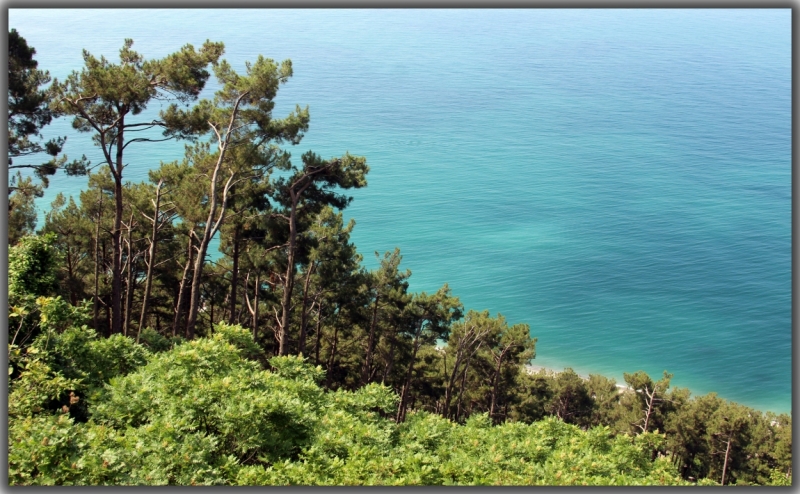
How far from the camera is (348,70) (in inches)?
2375

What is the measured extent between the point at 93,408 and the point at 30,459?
1.26 m

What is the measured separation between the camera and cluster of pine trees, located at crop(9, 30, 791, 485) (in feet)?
17.8

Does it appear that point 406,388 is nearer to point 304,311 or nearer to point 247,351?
point 304,311

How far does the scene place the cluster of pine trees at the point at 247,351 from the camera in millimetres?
5430

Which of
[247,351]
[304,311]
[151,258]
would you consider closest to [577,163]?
[304,311]

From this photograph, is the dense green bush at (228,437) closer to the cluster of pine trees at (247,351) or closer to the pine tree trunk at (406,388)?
the cluster of pine trees at (247,351)

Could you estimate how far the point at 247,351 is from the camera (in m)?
7.77

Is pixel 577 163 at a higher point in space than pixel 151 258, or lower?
higher

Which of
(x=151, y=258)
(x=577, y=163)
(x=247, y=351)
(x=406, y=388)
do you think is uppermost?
(x=577, y=163)

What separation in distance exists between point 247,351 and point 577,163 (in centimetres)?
4430

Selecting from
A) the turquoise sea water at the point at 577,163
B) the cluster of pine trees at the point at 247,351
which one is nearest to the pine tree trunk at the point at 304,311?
the cluster of pine trees at the point at 247,351

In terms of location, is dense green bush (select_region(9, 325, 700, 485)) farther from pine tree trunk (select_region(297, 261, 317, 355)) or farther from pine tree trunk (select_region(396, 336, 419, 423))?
pine tree trunk (select_region(396, 336, 419, 423))

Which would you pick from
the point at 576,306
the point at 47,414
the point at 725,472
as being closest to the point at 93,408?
the point at 47,414

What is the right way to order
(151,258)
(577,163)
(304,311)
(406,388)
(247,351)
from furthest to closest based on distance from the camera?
1. (577,163)
2. (406,388)
3. (304,311)
4. (151,258)
5. (247,351)
